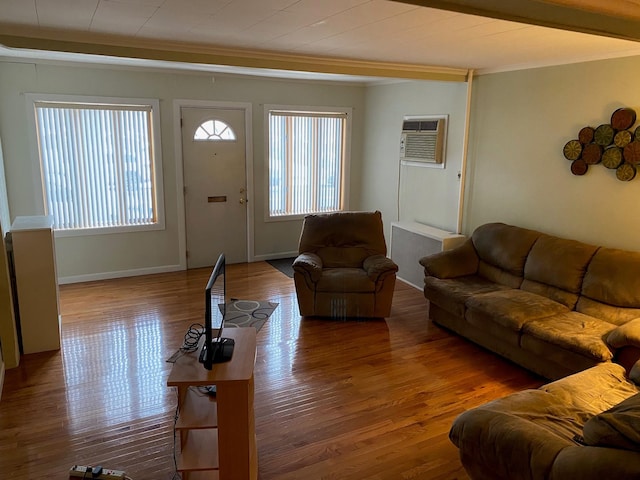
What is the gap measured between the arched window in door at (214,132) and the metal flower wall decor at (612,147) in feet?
12.7

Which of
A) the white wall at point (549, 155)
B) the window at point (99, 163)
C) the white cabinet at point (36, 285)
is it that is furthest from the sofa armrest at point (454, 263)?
the window at point (99, 163)

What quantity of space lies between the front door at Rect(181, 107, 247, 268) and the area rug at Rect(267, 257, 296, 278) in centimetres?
50

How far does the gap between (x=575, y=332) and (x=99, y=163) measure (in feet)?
16.2

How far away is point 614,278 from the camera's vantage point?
3441 mm

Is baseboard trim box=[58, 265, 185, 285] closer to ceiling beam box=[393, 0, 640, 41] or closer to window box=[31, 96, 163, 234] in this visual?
window box=[31, 96, 163, 234]

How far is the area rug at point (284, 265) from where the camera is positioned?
6043 mm

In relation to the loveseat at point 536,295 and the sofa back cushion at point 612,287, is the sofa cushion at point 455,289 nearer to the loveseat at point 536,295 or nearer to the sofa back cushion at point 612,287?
the loveseat at point 536,295

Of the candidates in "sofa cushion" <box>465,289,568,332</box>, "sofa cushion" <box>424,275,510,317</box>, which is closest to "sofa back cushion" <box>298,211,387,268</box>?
"sofa cushion" <box>424,275,510,317</box>

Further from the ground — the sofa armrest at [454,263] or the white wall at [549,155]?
the white wall at [549,155]

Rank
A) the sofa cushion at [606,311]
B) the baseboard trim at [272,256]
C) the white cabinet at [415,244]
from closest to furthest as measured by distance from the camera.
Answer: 1. the sofa cushion at [606,311]
2. the white cabinet at [415,244]
3. the baseboard trim at [272,256]

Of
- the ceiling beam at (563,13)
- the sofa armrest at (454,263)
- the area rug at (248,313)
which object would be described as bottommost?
the area rug at (248,313)

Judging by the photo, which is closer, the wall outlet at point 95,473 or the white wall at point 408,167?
the wall outlet at point 95,473

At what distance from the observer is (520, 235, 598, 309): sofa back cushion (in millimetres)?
3699

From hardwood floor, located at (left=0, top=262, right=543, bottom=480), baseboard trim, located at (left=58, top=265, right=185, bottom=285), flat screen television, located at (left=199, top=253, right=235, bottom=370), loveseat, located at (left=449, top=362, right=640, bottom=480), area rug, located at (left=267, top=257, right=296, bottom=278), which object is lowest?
hardwood floor, located at (left=0, top=262, right=543, bottom=480)
